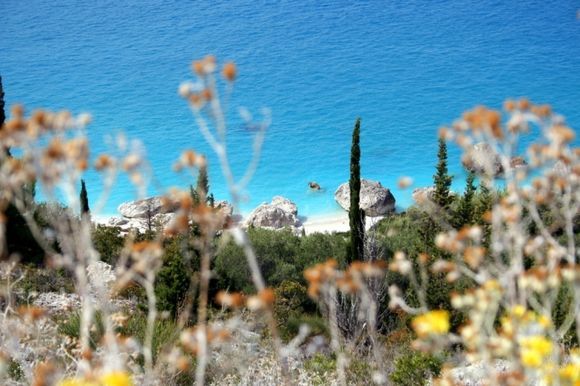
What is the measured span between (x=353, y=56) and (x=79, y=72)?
12.7m

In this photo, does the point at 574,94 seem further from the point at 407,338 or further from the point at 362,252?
the point at 407,338

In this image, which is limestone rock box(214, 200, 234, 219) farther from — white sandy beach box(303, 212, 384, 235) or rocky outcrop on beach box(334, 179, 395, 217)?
rocky outcrop on beach box(334, 179, 395, 217)

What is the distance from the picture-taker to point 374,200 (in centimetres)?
2367

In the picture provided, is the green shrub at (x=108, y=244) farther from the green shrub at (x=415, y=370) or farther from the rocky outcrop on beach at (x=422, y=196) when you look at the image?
the green shrub at (x=415, y=370)

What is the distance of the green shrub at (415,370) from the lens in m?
8.58

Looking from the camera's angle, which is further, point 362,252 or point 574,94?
point 574,94

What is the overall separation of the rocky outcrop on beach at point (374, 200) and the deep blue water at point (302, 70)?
0.72 meters

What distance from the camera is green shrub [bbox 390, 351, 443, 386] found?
8578 mm

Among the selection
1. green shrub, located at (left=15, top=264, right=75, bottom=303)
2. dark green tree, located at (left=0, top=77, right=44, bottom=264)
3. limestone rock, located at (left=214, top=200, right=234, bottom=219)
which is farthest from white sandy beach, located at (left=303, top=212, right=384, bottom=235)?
green shrub, located at (left=15, top=264, right=75, bottom=303)

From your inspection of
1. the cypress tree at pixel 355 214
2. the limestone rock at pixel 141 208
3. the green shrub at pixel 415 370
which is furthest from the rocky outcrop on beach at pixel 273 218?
the green shrub at pixel 415 370

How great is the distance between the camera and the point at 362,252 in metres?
16.4

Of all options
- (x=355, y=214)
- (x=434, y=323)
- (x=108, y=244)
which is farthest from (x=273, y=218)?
(x=434, y=323)

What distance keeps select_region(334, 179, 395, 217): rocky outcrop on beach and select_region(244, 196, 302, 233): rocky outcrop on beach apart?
6.57 feet

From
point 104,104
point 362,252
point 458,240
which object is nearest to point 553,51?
point 104,104
